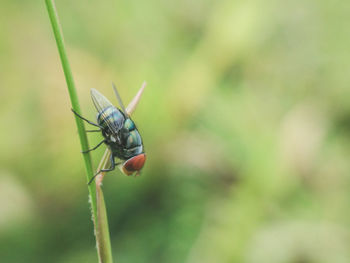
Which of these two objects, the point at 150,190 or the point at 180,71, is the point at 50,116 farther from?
the point at 180,71

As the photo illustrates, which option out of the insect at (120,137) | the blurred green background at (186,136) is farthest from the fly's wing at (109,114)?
the blurred green background at (186,136)

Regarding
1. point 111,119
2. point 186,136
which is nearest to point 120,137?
point 111,119

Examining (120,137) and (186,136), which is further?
(186,136)

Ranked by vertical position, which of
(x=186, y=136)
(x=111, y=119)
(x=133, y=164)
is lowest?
(x=133, y=164)

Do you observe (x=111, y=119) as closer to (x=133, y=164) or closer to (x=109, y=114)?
(x=109, y=114)

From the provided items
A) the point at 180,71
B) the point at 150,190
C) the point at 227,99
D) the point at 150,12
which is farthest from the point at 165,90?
the point at 150,12

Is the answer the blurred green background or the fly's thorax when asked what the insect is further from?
the blurred green background
